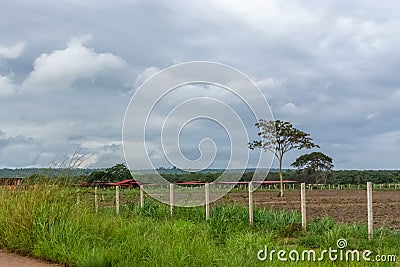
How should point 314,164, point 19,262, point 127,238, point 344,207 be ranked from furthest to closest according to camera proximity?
point 314,164
point 344,207
point 127,238
point 19,262

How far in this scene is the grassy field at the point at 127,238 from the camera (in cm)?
698

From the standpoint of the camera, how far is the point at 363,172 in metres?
85.6

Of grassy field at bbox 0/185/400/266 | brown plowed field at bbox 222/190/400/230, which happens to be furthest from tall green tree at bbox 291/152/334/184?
grassy field at bbox 0/185/400/266

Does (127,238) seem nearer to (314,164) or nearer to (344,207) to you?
(344,207)

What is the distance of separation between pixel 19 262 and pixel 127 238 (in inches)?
67.2

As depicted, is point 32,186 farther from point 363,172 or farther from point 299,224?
point 363,172

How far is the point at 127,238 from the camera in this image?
8.26 meters

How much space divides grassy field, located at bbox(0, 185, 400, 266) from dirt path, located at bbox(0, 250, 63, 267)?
132 millimetres

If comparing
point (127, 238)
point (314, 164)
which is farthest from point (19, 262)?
point (314, 164)

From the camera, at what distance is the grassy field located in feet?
22.9

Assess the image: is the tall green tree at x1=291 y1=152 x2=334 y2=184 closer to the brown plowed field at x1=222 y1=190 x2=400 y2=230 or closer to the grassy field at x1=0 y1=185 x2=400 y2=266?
the brown plowed field at x1=222 y1=190 x2=400 y2=230

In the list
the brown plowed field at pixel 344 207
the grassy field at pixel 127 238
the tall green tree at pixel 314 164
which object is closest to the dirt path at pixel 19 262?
the grassy field at pixel 127 238

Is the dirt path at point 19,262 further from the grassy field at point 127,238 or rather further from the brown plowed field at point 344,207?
the brown plowed field at point 344,207

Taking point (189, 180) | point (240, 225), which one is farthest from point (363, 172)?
point (240, 225)
